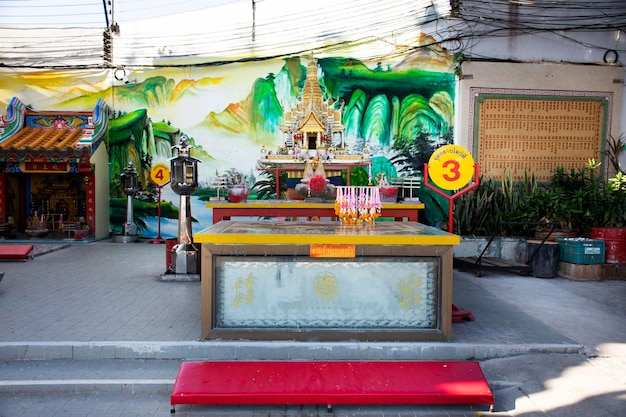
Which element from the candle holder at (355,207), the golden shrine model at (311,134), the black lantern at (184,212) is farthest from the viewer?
the golden shrine model at (311,134)

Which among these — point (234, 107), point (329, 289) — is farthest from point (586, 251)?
point (234, 107)

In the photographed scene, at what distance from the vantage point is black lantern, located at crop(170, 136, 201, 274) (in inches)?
304

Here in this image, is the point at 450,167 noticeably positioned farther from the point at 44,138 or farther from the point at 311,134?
the point at 44,138

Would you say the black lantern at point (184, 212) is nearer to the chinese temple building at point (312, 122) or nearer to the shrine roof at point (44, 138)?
the chinese temple building at point (312, 122)

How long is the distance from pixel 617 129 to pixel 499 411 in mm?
10413

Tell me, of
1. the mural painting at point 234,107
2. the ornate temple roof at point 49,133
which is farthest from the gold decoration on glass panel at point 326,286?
the ornate temple roof at point 49,133

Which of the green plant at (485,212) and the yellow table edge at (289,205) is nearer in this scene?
the yellow table edge at (289,205)

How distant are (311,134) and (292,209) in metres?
2.64

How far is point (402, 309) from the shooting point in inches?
187

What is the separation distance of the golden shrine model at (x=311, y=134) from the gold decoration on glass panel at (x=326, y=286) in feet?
15.1

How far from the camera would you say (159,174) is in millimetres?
12016

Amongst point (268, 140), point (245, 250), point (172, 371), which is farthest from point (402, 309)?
point (268, 140)

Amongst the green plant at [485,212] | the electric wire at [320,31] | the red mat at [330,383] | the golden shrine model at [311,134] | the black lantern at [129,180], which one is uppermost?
the electric wire at [320,31]

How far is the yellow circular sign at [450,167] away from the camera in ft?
17.9
